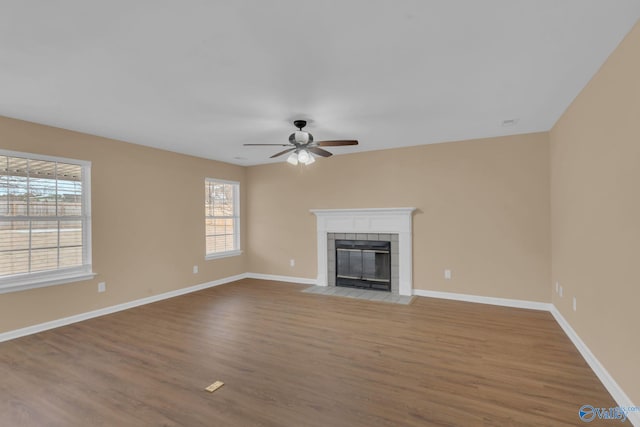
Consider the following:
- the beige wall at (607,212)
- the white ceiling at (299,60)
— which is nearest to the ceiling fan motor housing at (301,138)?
the white ceiling at (299,60)

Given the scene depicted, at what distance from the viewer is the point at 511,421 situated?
1970mm

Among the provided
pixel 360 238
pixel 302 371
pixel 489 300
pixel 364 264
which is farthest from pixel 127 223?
pixel 489 300

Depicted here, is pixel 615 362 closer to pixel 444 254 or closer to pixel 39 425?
pixel 444 254

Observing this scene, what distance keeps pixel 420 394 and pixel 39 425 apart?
8.52 ft

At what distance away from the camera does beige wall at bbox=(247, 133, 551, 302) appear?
13.9 feet

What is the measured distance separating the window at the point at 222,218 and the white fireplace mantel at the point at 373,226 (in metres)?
1.85

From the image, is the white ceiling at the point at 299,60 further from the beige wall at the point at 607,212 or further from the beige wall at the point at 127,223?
the beige wall at the point at 127,223

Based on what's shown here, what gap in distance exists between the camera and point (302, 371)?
2.62m

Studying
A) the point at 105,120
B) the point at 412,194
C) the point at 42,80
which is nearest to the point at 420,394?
the point at 412,194

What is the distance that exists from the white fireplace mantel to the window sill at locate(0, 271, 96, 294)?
139 inches

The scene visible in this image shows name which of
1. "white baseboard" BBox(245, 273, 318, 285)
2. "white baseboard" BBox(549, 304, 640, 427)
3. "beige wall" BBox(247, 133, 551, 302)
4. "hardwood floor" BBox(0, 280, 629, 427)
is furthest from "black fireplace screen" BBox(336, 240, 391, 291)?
"white baseboard" BBox(549, 304, 640, 427)

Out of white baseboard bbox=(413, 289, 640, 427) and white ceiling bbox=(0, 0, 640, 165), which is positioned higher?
white ceiling bbox=(0, 0, 640, 165)

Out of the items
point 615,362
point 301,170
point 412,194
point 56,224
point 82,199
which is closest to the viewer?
point 615,362

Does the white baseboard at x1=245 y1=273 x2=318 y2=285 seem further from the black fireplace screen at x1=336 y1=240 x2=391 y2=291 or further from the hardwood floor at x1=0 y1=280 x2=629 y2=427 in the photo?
the hardwood floor at x1=0 y1=280 x2=629 y2=427
